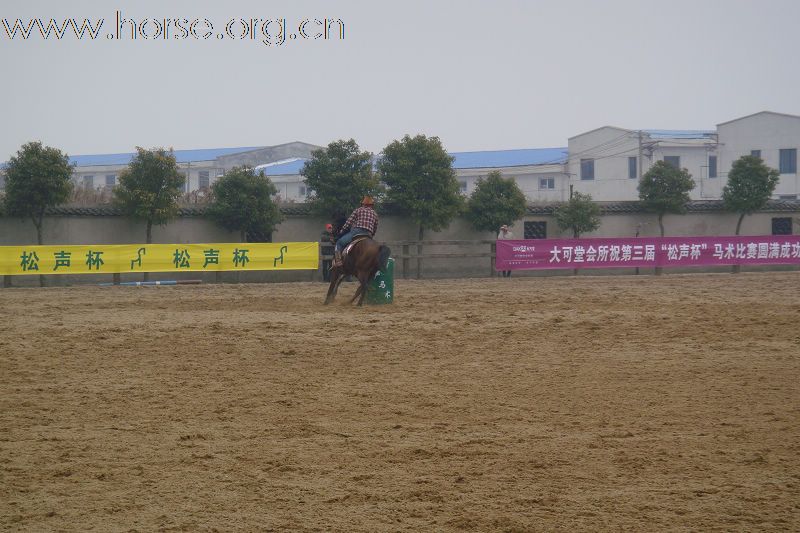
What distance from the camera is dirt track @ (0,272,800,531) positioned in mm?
4492

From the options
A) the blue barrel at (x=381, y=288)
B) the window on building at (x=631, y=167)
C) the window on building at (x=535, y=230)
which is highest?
the window on building at (x=631, y=167)

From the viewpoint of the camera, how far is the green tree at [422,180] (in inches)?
1124

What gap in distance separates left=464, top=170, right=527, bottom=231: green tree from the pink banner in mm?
3233

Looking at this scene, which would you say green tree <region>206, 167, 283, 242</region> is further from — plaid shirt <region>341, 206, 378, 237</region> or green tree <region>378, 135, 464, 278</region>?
plaid shirt <region>341, 206, 378, 237</region>

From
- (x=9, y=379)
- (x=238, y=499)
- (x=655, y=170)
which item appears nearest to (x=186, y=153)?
(x=655, y=170)

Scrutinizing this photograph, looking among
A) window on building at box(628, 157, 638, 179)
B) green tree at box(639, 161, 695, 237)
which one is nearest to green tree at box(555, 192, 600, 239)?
green tree at box(639, 161, 695, 237)

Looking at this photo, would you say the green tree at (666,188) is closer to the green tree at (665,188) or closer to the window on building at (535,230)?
the green tree at (665,188)

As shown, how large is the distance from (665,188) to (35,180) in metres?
21.7

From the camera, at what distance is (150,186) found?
2631cm

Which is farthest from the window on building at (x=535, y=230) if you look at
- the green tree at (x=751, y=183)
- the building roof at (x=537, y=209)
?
the green tree at (x=751, y=183)

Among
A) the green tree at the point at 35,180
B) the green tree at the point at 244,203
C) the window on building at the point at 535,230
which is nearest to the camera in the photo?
the green tree at the point at 35,180

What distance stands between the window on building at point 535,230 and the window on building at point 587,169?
21048mm

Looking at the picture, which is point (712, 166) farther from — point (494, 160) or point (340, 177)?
point (340, 177)

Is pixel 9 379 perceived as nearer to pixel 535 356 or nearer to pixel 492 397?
pixel 492 397
